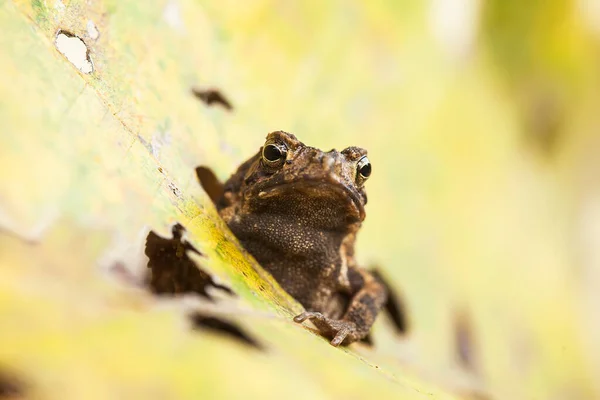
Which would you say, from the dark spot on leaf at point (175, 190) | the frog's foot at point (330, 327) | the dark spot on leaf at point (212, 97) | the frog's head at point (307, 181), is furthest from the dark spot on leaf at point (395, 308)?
the dark spot on leaf at point (175, 190)

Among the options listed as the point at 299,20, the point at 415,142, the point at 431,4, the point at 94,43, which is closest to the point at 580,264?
the point at 415,142

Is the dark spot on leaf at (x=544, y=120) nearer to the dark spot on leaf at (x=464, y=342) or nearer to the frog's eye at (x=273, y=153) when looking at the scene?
the dark spot on leaf at (x=464, y=342)

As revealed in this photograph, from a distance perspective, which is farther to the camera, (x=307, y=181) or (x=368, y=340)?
(x=368, y=340)

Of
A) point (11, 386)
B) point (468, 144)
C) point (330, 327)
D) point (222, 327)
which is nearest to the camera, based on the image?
point (11, 386)

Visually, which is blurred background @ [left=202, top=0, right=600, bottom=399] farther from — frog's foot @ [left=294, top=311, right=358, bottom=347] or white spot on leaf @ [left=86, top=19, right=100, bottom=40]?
frog's foot @ [left=294, top=311, right=358, bottom=347]

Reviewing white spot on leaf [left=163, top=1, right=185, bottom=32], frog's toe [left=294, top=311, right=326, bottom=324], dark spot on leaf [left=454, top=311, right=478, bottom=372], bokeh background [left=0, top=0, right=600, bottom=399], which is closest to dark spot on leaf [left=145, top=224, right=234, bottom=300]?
bokeh background [left=0, top=0, right=600, bottom=399]

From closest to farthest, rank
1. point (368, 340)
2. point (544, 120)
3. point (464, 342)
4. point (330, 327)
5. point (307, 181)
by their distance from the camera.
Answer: point (330, 327) < point (307, 181) < point (368, 340) < point (464, 342) < point (544, 120)

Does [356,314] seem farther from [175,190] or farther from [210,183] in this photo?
[175,190]

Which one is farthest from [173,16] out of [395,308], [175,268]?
[395,308]
